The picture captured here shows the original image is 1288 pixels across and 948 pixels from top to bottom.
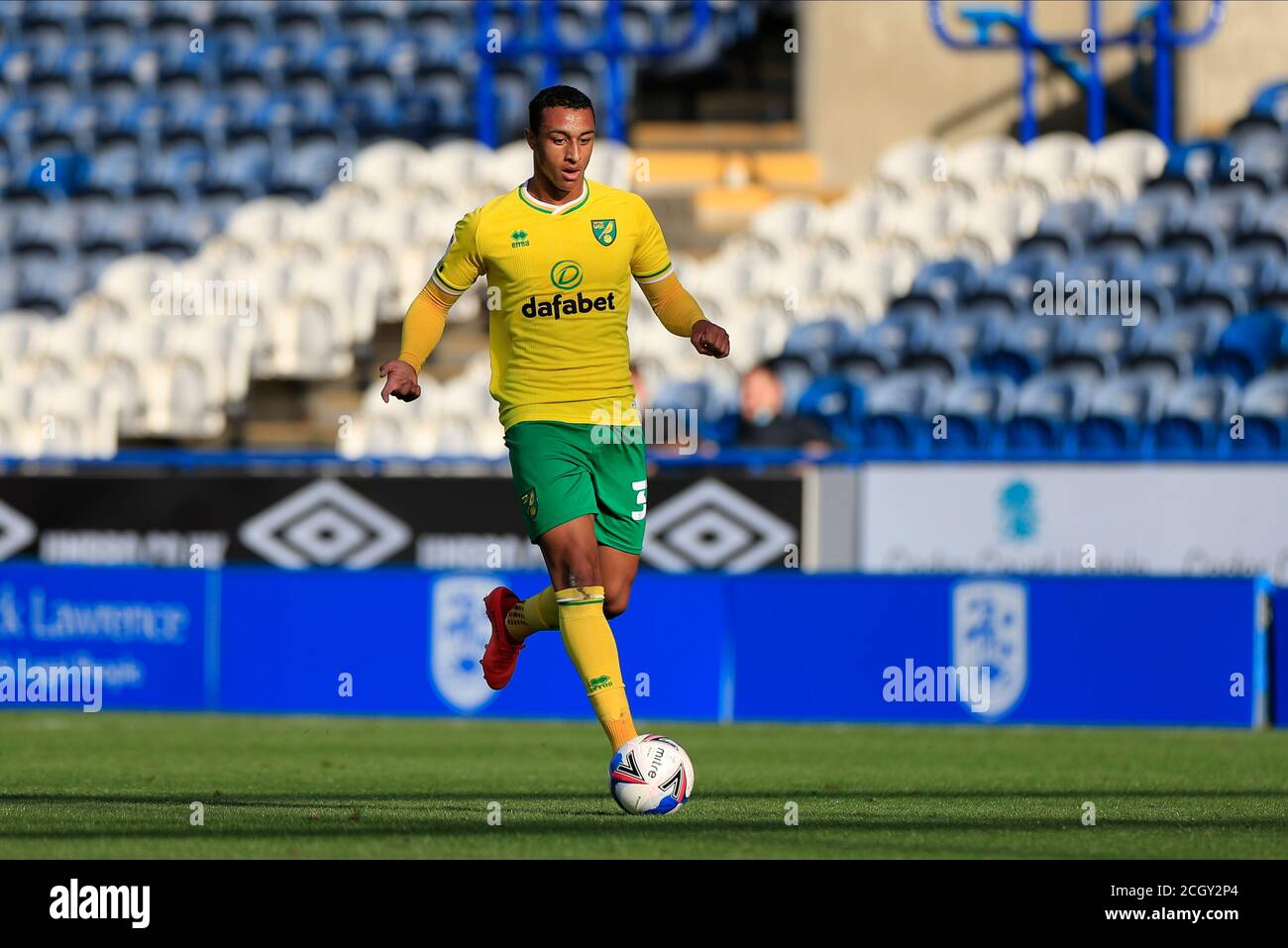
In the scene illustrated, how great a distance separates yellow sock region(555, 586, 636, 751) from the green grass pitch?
38 centimetres

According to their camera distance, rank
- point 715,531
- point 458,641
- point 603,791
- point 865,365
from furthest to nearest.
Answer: point 865,365, point 715,531, point 458,641, point 603,791

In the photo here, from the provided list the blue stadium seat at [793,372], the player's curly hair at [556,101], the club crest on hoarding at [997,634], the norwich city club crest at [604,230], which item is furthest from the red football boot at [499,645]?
the blue stadium seat at [793,372]

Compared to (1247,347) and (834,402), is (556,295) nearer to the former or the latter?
(834,402)

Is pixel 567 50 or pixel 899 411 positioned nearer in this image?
pixel 899 411

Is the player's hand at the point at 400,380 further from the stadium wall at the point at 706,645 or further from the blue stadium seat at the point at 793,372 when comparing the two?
the blue stadium seat at the point at 793,372

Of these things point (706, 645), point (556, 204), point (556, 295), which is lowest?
point (706, 645)

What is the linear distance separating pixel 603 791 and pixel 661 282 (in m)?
2.00

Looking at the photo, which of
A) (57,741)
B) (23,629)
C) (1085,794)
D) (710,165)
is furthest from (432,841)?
(710,165)

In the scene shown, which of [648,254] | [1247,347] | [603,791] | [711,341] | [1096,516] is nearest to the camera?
[711,341]

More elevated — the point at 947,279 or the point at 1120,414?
the point at 947,279

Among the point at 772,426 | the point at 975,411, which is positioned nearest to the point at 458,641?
the point at 772,426

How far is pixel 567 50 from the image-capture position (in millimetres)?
21125

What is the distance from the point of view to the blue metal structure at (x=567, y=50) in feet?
69.3

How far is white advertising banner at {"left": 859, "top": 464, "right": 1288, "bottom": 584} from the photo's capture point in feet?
46.7
